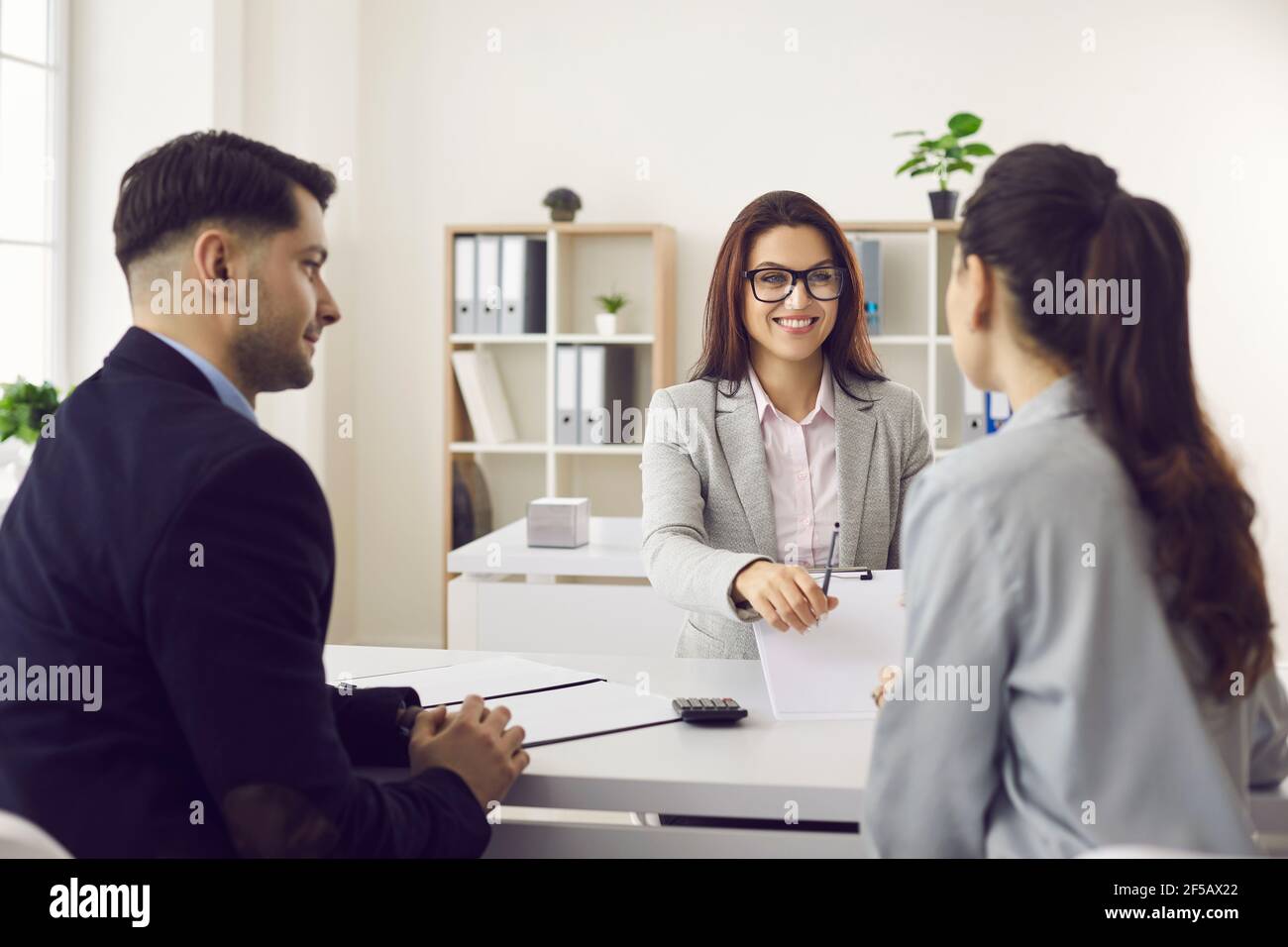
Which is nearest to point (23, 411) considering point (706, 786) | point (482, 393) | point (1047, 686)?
point (482, 393)

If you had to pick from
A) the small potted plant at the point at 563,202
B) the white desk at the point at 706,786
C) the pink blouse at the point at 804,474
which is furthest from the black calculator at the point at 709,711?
the small potted plant at the point at 563,202

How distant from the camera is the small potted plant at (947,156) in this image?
13.8 feet

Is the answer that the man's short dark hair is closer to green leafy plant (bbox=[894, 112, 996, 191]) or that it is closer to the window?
the window

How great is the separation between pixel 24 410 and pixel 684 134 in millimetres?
2771

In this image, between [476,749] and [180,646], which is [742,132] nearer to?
[476,749]

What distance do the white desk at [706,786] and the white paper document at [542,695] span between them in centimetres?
5

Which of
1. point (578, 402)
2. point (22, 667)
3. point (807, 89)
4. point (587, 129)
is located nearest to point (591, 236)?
point (587, 129)

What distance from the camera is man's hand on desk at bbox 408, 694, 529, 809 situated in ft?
→ 4.21

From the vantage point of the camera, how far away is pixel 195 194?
1287mm

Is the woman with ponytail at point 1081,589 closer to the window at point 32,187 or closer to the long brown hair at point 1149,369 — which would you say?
the long brown hair at point 1149,369

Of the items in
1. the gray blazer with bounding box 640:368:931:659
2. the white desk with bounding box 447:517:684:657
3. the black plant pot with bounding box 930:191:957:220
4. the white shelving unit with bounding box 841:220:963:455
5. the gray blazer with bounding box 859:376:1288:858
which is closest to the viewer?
the gray blazer with bounding box 859:376:1288:858

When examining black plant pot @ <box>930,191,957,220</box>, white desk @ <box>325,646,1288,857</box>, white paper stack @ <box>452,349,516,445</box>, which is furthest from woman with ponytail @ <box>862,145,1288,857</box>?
white paper stack @ <box>452,349,516,445</box>

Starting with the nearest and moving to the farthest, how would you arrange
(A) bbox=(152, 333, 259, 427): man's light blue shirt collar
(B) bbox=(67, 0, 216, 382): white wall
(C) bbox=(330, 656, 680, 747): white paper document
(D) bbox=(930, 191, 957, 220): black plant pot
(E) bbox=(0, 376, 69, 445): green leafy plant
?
(A) bbox=(152, 333, 259, 427): man's light blue shirt collar, (C) bbox=(330, 656, 680, 747): white paper document, (E) bbox=(0, 376, 69, 445): green leafy plant, (B) bbox=(67, 0, 216, 382): white wall, (D) bbox=(930, 191, 957, 220): black plant pot

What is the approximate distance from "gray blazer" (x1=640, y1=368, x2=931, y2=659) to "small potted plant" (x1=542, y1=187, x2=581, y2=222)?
2649mm
